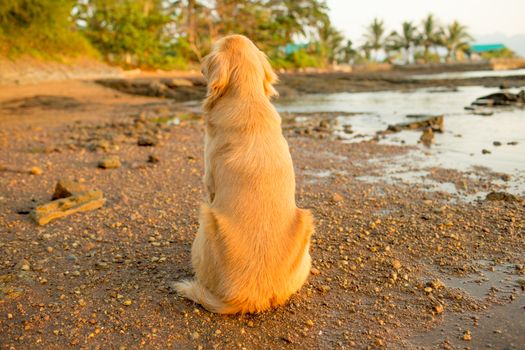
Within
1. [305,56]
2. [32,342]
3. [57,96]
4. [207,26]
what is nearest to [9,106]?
[57,96]

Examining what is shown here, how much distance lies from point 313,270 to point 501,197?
350cm

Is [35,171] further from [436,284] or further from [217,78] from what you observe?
[436,284]

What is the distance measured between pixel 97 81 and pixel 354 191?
2391 centimetres

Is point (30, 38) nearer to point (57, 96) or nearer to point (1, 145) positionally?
point (57, 96)

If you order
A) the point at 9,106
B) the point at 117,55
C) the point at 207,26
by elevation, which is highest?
the point at 207,26

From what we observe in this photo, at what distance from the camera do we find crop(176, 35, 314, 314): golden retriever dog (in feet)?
11.7

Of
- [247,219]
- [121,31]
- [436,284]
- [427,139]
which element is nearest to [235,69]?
[247,219]

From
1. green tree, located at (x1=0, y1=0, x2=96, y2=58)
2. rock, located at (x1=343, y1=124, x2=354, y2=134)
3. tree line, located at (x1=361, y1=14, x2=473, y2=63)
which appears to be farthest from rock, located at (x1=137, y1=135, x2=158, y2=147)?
tree line, located at (x1=361, y1=14, x2=473, y2=63)

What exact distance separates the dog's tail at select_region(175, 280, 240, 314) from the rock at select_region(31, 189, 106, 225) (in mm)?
2712

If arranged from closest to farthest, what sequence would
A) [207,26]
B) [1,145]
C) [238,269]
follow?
[238,269]
[1,145]
[207,26]

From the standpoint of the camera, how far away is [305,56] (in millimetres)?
58062

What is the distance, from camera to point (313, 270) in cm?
456

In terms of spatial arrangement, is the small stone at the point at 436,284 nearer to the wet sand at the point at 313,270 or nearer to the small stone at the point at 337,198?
the wet sand at the point at 313,270

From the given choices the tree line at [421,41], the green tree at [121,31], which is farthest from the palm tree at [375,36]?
the green tree at [121,31]
